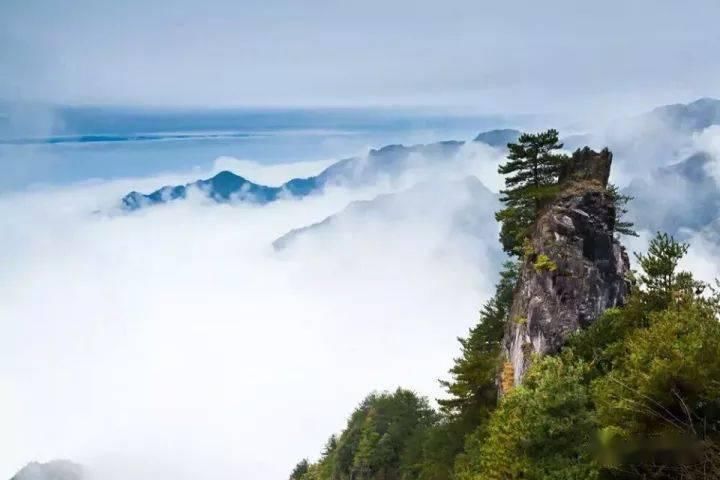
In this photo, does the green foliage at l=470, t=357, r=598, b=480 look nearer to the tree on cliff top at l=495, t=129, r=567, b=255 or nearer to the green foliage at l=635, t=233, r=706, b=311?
the green foliage at l=635, t=233, r=706, b=311

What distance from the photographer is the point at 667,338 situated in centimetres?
2295

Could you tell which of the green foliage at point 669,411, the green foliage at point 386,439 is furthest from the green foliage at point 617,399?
the green foliage at point 386,439

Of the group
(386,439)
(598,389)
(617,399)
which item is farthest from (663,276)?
(386,439)

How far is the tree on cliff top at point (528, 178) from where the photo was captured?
4181 cm

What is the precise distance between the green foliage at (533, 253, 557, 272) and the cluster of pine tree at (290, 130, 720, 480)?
4128mm

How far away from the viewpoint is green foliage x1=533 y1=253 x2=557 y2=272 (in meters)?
38.5

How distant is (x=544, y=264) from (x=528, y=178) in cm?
742

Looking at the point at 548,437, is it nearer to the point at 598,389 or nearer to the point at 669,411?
the point at 598,389

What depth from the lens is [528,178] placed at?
43.9 meters

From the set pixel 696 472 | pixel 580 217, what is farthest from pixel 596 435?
pixel 580 217

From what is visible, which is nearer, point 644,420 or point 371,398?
point 644,420

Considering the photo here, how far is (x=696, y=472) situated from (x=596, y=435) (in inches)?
275

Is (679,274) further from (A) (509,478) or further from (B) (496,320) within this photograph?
(B) (496,320)

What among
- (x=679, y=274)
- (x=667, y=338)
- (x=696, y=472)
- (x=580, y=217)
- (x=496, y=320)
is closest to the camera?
(x=696, y=472)
